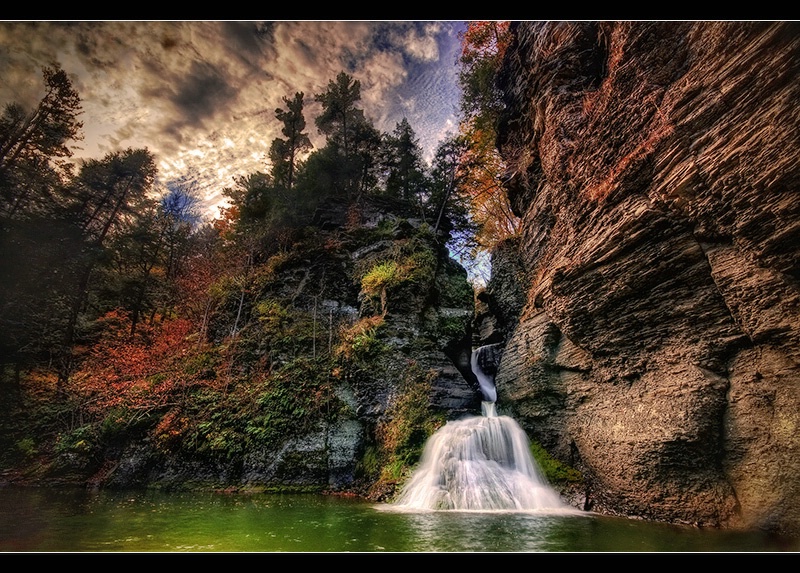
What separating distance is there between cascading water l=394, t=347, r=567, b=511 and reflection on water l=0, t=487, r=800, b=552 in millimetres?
707

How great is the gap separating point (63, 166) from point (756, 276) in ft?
40.6

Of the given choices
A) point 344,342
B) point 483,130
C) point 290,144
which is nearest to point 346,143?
point 290,144

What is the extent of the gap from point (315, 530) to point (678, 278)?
6.82m

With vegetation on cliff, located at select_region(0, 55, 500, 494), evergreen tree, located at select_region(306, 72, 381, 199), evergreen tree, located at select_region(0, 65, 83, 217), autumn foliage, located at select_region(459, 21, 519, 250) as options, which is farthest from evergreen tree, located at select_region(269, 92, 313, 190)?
evergreen tree, located at select_region(0, 65, 83, 217)

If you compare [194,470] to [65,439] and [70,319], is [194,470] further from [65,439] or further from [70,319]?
[70,319]

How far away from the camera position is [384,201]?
1914cm

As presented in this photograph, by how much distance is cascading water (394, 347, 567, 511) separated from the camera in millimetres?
7234

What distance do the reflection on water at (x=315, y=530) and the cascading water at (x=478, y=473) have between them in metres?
0.71

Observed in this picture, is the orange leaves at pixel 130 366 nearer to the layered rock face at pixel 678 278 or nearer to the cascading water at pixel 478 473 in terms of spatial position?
the cascading water at pixel 478 473

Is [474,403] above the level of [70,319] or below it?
below

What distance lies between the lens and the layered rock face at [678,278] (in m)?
4.60

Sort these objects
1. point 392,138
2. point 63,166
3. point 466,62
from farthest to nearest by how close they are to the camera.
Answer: point 392,138 < point 466,62 < point 63,166

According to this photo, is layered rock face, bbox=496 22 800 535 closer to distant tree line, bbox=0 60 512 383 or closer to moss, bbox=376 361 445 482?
moss, bbox=376 361 445 482

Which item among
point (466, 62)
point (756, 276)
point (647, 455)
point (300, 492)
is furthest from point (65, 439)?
point (466, 62)
